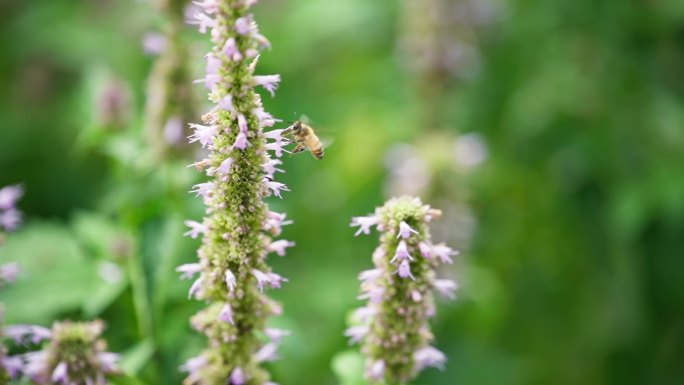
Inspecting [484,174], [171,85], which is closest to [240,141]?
[171,85]

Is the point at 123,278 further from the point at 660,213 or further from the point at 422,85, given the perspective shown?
the point at 660,213

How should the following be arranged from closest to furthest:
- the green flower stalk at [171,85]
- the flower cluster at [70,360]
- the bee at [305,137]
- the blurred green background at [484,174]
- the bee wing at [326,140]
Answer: the flower cluster at [70,360], the bee at [305,137], the bee wing at [326,140], the green flower stalk at [171,85], the blurred green background at [484,174]

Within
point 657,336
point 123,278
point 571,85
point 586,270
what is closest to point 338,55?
point 571,85

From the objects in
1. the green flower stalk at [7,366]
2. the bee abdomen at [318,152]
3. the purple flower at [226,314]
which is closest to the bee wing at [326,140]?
the bee abdomen at [318,152]

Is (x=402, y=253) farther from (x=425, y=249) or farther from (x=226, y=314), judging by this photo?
(x=226, y=314)

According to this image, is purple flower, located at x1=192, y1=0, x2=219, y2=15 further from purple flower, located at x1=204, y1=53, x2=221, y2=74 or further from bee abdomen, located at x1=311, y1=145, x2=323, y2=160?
bee abdomen, located at x1=311, y1=145, x2=323, y2=160

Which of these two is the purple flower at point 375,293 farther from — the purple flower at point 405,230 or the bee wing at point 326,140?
the bee wing at point 326,140

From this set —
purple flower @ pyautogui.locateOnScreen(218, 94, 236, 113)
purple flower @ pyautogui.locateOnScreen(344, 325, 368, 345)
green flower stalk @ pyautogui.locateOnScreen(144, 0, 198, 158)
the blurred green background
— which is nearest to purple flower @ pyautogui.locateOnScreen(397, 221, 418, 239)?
purple flower @ pyautogui.locateOnScreen(344, 325, 368, 345)
